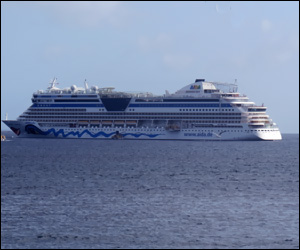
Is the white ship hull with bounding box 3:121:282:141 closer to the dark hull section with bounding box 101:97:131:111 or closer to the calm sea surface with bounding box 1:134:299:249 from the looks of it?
the dark hull section with bounding box 101:97:131:111

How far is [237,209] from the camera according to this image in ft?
117

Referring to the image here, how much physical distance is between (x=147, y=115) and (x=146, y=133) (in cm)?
284

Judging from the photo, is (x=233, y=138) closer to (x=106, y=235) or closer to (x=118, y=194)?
(x=118, y=194)

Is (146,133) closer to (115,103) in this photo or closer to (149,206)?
(115,103)

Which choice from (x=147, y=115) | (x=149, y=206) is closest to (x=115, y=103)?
(x=147, y=115)

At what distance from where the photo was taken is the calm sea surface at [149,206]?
2864 centimetres

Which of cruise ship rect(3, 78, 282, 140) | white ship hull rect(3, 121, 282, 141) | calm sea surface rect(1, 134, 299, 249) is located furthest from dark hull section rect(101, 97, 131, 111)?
calm sea surface rect(1, 134, 299, 249)

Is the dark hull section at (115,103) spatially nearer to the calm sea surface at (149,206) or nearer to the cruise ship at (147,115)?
the cruise ship at (147,115)

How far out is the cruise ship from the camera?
109 meters

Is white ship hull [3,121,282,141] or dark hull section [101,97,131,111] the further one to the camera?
dark hull section [101,97,131,111]

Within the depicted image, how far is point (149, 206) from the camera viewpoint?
121ft

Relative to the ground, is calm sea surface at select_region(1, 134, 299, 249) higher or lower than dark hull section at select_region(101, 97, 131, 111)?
lower

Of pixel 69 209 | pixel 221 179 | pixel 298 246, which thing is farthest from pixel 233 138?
pixel 298 246

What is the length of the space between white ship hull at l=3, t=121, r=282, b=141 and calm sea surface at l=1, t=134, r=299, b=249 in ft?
148
